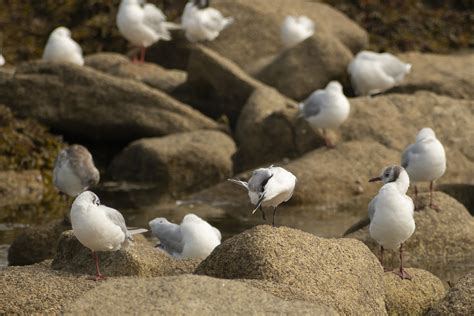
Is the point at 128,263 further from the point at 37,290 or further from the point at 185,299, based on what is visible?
the point at 185,299

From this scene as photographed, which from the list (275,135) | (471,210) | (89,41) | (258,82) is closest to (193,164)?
(275,135)

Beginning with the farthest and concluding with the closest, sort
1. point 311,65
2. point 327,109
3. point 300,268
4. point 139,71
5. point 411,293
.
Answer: point 139,71, point 311,65, point 327,109, point 411,293, point 300,268

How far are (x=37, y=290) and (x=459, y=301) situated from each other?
316 cm

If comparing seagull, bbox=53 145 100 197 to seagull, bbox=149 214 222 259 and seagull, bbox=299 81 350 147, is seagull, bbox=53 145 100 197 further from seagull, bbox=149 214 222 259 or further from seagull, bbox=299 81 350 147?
seagull, bbox=299 81 350 147

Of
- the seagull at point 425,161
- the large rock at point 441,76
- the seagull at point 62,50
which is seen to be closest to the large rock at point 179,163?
the seagull at point 62,50

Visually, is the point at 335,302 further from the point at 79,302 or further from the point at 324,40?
the point at 324,40

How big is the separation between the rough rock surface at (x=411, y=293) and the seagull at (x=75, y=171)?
3955mm

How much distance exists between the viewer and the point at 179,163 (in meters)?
16.6

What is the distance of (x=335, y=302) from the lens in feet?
27.7

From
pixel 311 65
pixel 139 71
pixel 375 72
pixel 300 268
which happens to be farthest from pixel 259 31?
pixel 300 268

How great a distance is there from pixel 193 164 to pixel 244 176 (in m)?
1.46

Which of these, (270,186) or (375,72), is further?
(375,72)

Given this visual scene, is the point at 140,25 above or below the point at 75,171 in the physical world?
below

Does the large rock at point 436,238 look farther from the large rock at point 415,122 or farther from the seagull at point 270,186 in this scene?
the large rock at point 415,122
